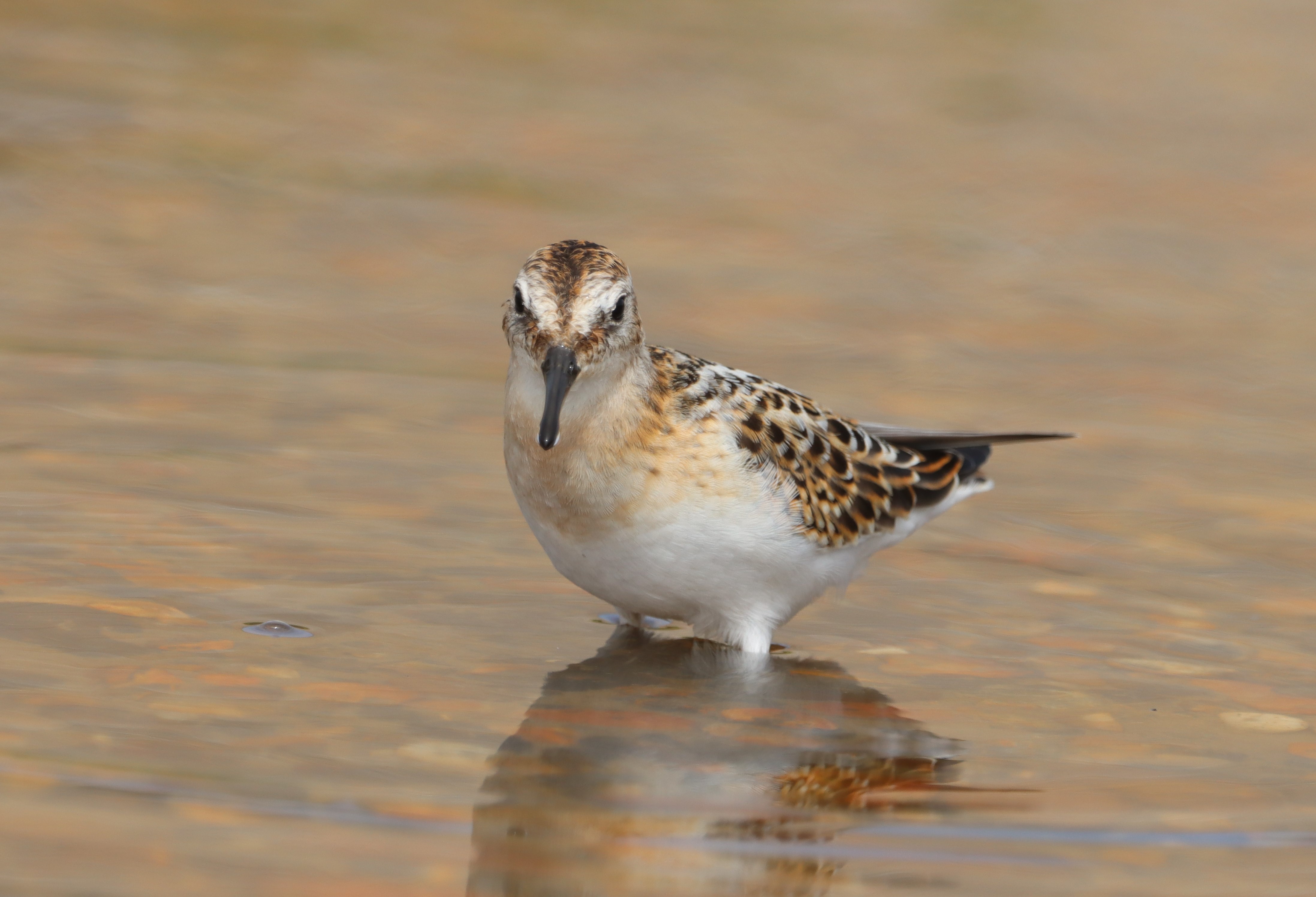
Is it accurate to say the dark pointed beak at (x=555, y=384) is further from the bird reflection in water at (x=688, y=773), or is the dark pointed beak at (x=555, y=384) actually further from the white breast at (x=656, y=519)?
the bird reflection in water at (x=688, y=773)

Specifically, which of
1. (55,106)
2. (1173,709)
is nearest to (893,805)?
(1173,709)

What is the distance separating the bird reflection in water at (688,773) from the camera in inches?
297

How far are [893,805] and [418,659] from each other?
9.04 feet

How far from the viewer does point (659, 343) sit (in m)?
16.5

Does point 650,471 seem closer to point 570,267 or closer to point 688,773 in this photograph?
point 570,267

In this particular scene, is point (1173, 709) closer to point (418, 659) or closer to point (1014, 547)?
point (1014, 547)

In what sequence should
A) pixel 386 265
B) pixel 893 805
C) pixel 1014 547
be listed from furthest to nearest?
pixel 386 265 → pixel 1014 547 → pixel 893 805

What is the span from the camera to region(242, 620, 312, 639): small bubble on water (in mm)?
10055

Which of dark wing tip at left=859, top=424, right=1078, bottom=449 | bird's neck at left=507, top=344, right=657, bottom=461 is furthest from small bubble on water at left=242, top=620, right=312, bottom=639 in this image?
dark wing tip at left=859, top=424, right=1078, bottom=449

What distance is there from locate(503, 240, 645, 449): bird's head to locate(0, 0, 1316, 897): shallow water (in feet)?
5.37

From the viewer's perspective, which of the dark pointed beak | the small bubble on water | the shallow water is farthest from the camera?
the small bubble on water

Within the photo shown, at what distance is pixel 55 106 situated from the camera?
2108cm

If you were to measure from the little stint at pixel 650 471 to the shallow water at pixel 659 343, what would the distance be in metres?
0.51

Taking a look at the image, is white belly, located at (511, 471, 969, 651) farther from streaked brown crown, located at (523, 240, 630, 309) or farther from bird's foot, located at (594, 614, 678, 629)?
streaked brown crown, located at (523, 240, 630, 309)
